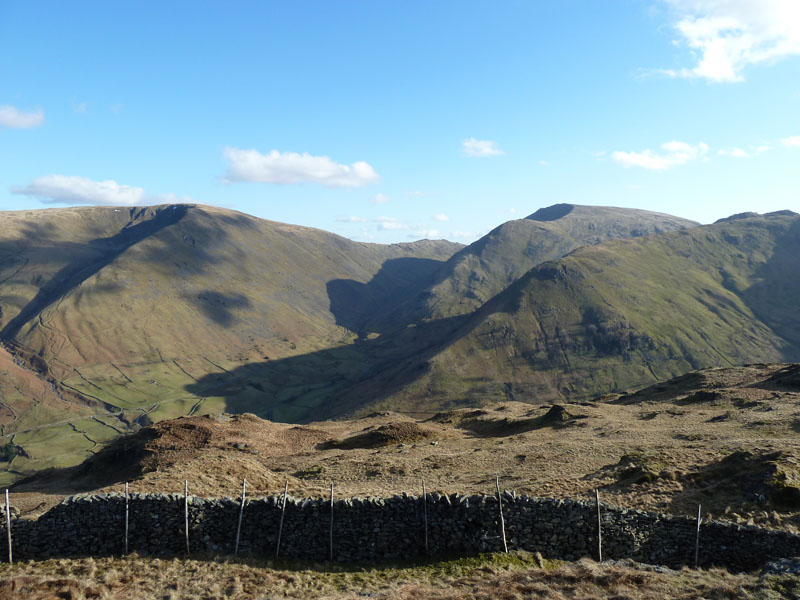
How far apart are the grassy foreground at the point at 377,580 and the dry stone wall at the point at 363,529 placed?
0.79 meters

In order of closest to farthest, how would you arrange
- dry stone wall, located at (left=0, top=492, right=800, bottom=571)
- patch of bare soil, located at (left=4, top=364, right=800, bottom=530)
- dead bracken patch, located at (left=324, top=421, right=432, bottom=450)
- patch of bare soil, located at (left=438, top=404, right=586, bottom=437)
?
dry stone wall, located at (left=0, top=492, right=800, bottom=571) → patch of bare soil, located at (left=4, top=364, right=800, bottom=530) → dead bracken patch, located at (left=324, top=421, right=432, bottom=450) → patch of bare soil, located at (left=438, top=404, right=586, bottom=437)

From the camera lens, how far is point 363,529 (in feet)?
72.3

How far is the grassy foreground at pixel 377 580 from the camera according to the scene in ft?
54.6

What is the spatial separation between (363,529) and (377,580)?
264 cm

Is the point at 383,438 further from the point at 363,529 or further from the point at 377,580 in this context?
the point at 377,580

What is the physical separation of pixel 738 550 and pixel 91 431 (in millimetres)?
203305

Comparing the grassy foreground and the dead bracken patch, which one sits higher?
the grassy foreground

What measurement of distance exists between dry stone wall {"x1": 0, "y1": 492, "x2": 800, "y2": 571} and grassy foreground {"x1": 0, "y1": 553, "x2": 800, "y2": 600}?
792 mm

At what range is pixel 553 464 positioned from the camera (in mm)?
37281

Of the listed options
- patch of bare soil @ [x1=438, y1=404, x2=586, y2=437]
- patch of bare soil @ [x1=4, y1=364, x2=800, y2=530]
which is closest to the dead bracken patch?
patch of bare soil @ [x1=4, y1=364, x2=800, y2=530]

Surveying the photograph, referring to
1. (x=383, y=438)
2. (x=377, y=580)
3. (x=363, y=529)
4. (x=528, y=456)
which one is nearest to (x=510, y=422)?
(x=383, y=438)

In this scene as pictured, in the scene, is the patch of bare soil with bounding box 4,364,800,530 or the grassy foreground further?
the patch of bare soil with bounding box 4,364,800,530

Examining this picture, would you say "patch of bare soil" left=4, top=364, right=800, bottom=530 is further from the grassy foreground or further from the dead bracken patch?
the grassy foreground

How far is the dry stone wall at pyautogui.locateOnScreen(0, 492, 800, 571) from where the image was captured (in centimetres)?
2122
